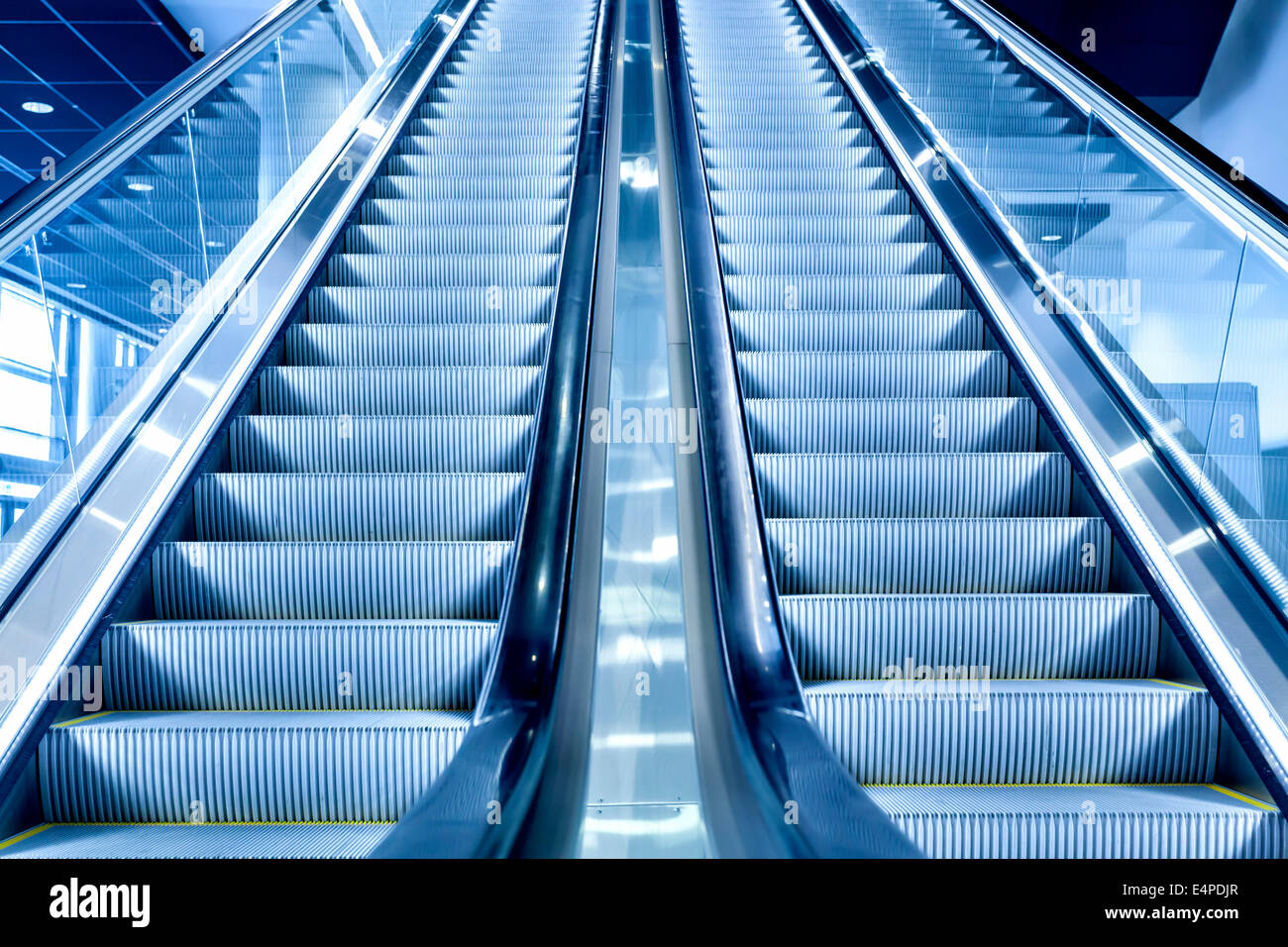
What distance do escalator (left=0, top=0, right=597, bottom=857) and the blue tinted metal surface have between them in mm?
392

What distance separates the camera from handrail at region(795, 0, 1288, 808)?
2.16 meters

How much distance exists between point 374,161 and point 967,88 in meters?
3.47

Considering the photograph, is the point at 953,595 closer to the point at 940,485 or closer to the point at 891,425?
the point at 940,485

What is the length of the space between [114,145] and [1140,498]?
3633mm

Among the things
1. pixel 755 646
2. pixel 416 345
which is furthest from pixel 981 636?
pixel 416 345

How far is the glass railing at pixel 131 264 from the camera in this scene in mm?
2473

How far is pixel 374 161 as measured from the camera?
17.0ft

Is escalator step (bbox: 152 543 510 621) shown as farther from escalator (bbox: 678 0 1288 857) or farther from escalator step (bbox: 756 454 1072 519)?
escalator step (bbox: 756 454 1072 519)

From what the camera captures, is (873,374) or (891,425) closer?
(891,425)

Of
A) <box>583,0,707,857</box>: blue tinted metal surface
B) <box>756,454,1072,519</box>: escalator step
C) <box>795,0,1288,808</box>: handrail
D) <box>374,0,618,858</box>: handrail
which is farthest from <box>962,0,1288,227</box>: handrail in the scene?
<box>374,0,618,858</box>: handrail

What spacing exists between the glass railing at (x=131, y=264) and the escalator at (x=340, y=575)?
1.08 feet

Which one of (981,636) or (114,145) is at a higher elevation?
(114,145)

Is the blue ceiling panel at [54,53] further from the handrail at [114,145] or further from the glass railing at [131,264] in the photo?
the handrail at [114,145]

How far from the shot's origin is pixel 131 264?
2.98 meters
